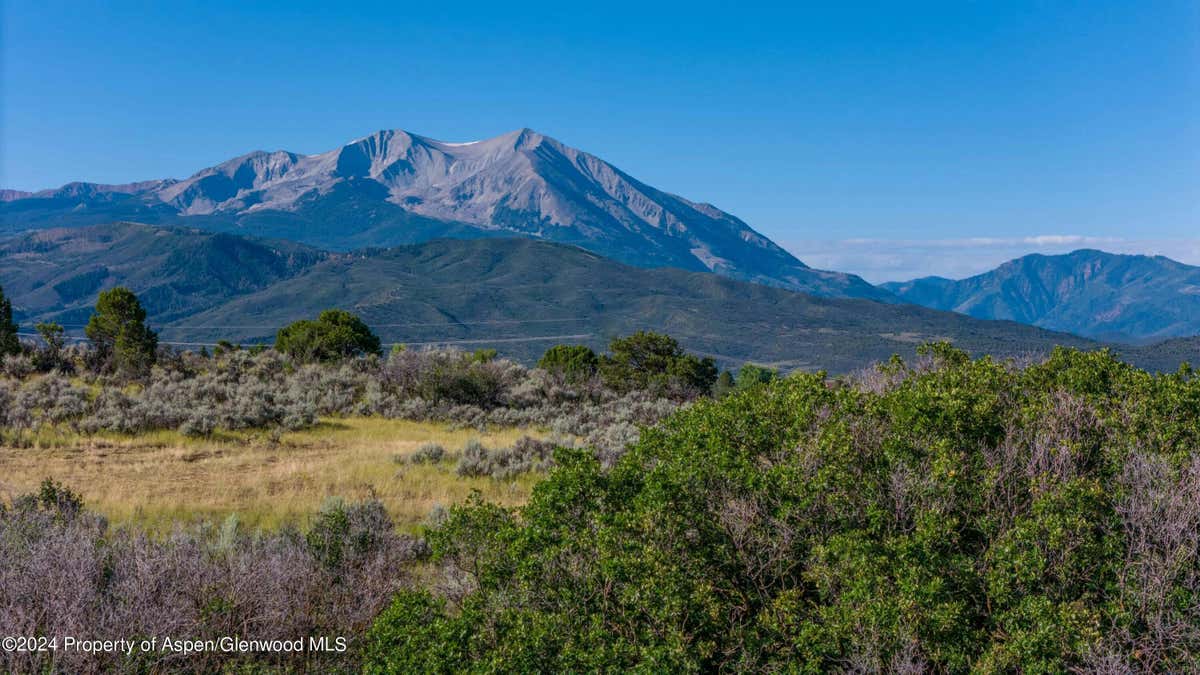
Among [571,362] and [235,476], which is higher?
[571,362]

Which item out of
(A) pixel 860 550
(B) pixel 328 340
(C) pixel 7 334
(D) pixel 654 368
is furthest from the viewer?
(D) pixel 654 368

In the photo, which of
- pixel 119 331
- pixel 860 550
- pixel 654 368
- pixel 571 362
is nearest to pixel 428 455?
pixel 860 550

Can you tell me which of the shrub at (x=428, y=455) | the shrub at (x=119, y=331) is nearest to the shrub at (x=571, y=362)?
the shrub at (x=428, y=455)

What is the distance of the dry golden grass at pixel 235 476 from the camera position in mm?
10959

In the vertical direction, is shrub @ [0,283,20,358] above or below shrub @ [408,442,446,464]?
above

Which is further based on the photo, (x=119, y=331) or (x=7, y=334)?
(x=119, y=331)

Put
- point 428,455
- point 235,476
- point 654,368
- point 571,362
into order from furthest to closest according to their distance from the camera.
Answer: point 654,368
point 571,362
point 428,455
point 235,476

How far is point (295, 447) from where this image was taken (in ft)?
53.4

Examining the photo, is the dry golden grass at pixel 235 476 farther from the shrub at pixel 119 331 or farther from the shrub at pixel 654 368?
the shrub at pixel 654 368

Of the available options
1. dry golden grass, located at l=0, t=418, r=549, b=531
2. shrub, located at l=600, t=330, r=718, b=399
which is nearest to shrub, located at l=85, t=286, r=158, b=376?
dry golden grass, located at l=0, t=418, r=549, b=531

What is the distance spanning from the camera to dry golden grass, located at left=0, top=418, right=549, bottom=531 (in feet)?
36.0

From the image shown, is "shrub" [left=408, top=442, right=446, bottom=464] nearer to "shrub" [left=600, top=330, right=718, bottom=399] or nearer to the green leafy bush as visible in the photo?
the green leafy bush

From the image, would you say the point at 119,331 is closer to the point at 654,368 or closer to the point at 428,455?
the point at 428,455

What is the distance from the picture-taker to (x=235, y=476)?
13250mm
